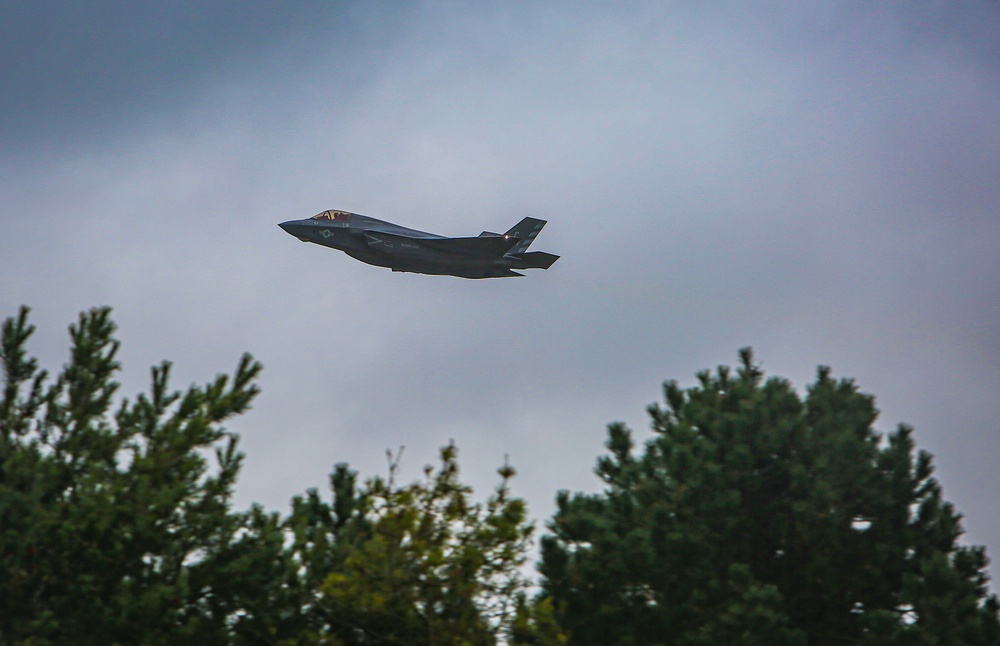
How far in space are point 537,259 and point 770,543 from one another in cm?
1695

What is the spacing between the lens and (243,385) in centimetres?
2653

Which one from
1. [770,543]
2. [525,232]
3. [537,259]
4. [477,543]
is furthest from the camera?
[525,232]

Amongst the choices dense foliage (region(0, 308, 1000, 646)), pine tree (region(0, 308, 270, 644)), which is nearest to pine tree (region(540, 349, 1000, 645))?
dense foliage (region(0, 308, 1000, 646))

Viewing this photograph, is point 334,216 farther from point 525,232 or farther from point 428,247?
point 525,232

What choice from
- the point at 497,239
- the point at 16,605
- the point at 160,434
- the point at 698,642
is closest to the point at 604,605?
the point at 698,642

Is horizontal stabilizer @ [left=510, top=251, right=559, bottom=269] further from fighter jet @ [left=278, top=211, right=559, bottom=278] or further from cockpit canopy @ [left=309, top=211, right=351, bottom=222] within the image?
cockpit canopy @ [left=309, top=211, right=351, bottom=222]

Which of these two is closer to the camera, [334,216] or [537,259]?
[537,259]

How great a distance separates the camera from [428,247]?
4356 centimetres

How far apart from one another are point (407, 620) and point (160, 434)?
7009mm

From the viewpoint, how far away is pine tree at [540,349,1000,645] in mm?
25219

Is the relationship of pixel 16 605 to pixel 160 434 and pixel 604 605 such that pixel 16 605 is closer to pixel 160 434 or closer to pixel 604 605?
pixel 160 434

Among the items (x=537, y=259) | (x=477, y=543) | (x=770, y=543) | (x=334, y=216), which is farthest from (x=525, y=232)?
(x=477, y=543)

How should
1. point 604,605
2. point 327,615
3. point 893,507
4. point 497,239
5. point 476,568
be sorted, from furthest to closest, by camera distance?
1. point 497,239
2. point 893,507
3. point 604,605
4. point 327,615
5. point 476,568

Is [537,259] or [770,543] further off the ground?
[537,259]
